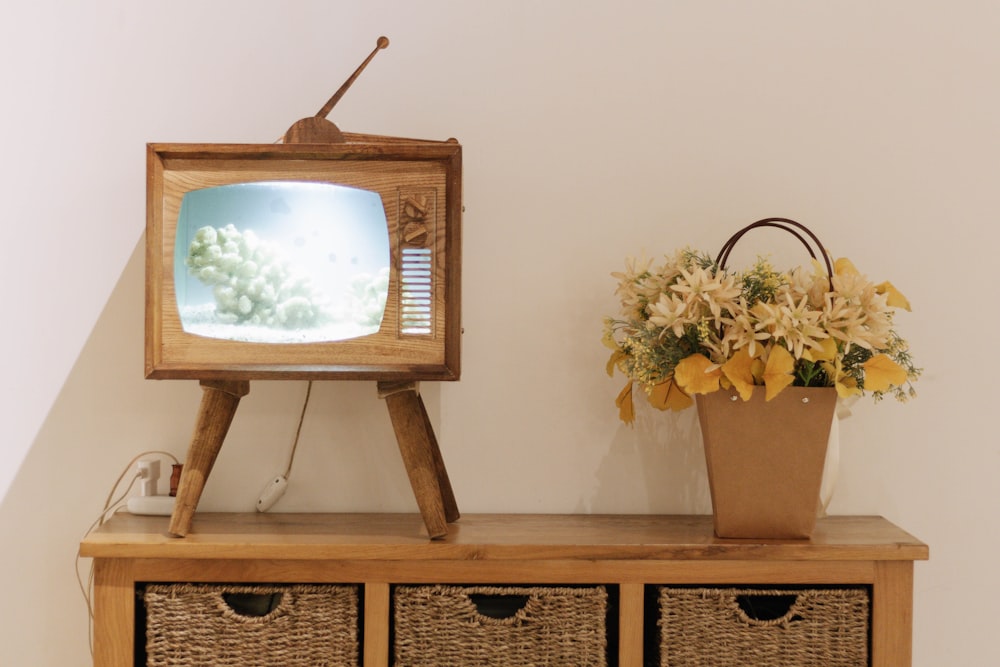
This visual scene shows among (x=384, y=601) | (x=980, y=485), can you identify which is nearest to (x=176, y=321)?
(x=384, y=601)

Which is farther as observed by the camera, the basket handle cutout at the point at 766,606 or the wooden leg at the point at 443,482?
the wooden leg at the point at 443,482

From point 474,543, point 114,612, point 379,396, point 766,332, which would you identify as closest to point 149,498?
point 114,612

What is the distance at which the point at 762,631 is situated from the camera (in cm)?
131

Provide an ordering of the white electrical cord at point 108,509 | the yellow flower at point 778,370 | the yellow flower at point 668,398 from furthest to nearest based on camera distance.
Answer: the white electrical cord at point 108,509 < the yellow flower at point 668,398 < the yellow flower at point 778,370

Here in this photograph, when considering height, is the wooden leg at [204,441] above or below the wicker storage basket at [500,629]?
above

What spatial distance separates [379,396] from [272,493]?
312 mm

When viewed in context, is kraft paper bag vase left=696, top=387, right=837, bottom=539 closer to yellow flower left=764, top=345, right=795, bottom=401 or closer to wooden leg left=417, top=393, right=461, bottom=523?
yellow flower left=764, top=345, right=795, bottom=401

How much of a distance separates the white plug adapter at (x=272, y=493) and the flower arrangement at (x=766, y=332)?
64 centimetres

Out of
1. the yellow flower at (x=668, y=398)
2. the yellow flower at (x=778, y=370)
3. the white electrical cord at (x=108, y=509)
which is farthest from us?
the white electrical cord at (x=108, y=509)

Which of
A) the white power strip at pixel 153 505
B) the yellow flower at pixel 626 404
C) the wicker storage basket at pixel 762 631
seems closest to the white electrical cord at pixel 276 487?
the white power strip at pixel 153 505

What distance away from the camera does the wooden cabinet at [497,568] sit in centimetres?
129

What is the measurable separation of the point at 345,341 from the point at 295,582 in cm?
37

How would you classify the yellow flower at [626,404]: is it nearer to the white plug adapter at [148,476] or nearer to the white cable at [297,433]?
the white cable at [297,433]

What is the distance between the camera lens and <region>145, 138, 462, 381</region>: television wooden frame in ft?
4.24
